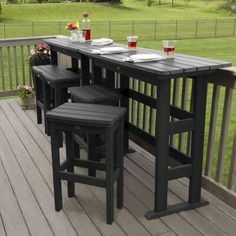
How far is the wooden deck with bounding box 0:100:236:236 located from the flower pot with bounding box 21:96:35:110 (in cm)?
173

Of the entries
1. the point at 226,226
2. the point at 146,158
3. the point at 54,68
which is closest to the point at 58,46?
the point at 54,68

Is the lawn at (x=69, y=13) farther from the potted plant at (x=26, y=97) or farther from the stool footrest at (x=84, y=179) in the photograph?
the stool footrest at (x=84, y=179)

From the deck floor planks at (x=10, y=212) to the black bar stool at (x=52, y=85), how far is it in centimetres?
123

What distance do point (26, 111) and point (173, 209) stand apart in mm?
3330

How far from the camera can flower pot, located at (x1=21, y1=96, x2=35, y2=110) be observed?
223 inches

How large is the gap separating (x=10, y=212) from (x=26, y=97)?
2.97 meters

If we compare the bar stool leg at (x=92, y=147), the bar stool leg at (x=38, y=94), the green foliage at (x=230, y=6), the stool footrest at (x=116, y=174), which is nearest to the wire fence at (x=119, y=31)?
the bar stool leg at (x=38, y=94)

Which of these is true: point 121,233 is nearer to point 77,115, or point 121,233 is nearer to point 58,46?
point 77,115

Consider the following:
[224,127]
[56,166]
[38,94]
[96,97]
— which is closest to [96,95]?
[96,97]

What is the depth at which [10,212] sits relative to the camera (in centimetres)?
292

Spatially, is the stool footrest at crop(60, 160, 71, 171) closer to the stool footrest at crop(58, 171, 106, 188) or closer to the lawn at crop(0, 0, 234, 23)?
the stool footrest at crop(58, 171, 106, 188)

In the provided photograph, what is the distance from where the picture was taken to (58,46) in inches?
174

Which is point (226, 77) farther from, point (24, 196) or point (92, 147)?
point (24, 196)

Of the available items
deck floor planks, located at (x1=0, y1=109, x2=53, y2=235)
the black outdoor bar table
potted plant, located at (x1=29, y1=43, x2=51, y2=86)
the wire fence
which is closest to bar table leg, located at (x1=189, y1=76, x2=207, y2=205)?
the black outdoor bar table
